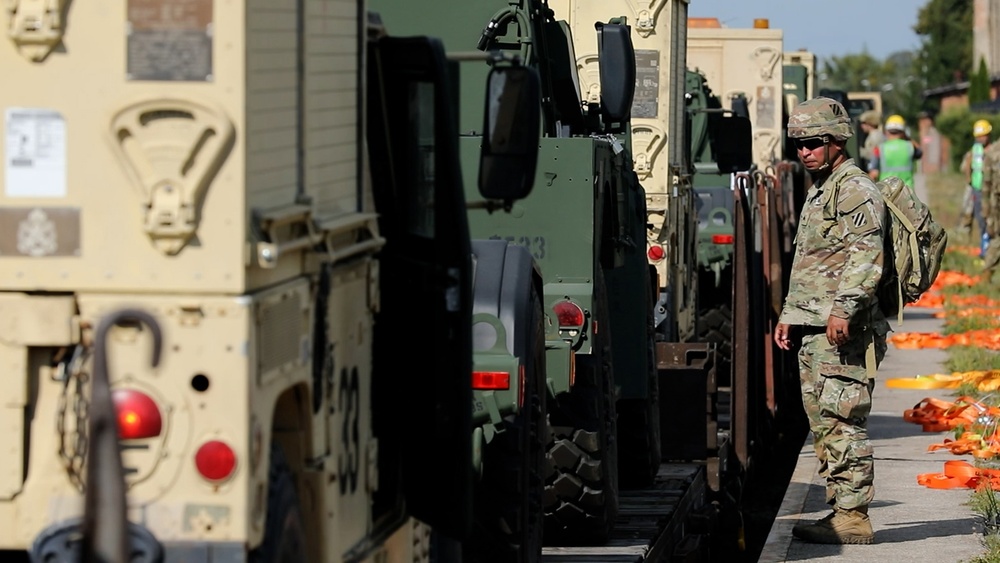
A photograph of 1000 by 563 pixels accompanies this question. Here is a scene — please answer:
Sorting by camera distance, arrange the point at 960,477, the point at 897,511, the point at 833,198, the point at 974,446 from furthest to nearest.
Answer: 1. the point at 974,446
2. the point at 960,477
3. the point at 897,511
4. the point at 833,198

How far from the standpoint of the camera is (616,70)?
9102 mm

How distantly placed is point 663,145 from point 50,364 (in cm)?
931

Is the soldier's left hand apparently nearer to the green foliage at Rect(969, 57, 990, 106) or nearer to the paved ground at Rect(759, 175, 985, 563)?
the paved ground at Rect(759, 175, 985, 563)

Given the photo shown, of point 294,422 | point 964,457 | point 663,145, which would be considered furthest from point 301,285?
point 663,145

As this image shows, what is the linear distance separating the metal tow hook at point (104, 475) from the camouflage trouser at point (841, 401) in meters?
5.36

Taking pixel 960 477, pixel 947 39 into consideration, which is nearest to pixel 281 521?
pixel 960 477

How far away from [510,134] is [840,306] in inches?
144

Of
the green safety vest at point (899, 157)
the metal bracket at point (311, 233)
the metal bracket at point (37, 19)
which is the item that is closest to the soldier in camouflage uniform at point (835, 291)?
the metal bracket at point (311, 233)

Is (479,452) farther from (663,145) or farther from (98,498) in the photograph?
(663,145)

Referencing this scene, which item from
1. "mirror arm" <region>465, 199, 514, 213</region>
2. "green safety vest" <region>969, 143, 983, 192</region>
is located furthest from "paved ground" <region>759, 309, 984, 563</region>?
"green safety vest" <region>969, 143, 983, 192</region>

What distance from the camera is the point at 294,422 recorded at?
15.7ft

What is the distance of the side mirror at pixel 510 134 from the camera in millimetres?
5488

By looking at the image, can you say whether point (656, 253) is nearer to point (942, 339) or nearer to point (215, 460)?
point (942, 339)

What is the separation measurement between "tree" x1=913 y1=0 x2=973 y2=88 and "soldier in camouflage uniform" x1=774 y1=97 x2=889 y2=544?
10694 cm
